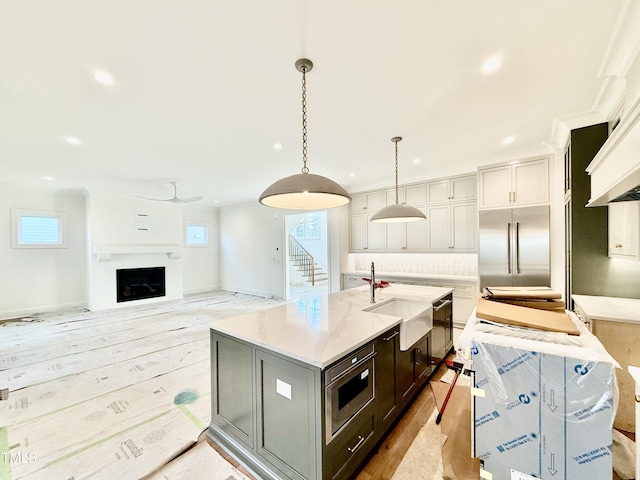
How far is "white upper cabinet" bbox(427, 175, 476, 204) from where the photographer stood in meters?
4.52

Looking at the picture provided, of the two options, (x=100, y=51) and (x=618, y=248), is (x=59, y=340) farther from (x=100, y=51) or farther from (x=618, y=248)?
(x=618, y=248)

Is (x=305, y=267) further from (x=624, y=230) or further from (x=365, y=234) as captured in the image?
(x=624, y=230)

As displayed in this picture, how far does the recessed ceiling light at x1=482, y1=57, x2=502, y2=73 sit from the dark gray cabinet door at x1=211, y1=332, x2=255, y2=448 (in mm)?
2634

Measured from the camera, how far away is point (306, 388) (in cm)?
142

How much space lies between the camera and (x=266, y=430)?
64.8 inches

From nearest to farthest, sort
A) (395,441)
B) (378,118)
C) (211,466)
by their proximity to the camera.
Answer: (211,466) < (395,441) < (378,118)

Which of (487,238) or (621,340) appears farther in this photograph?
(487,238)

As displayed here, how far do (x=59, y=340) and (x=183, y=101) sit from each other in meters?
4.32

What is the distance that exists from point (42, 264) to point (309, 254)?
7131 millimetres

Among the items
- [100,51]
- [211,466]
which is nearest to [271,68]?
[100,51]

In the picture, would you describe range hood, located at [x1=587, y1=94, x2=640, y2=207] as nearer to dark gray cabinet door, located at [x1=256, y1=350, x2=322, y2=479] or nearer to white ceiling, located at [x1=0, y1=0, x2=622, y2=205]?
white ceiling, located at [x1=0, y1=0, x2=622, y2=205]

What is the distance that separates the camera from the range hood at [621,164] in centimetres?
129

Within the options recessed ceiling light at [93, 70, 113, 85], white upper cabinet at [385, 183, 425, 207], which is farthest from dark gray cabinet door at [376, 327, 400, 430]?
white upper cabinet at [385, 183, 425, 207]

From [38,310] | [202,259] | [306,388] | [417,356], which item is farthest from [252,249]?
[306,388]
